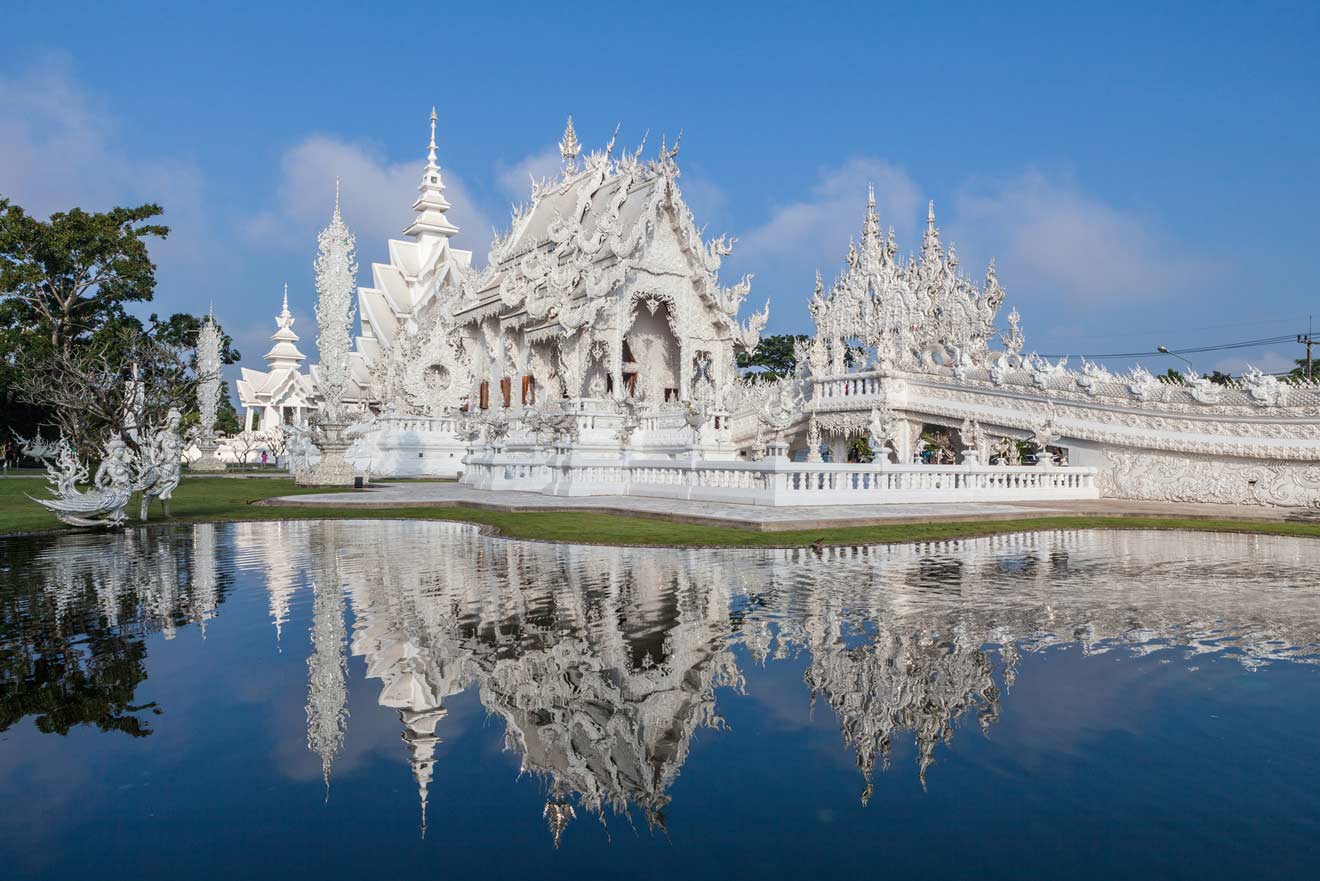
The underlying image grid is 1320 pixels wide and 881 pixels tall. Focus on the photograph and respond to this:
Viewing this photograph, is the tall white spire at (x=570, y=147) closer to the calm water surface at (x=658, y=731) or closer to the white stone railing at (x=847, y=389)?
the white stone railing at (x=847, y=389)

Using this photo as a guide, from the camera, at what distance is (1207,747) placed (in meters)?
4.14

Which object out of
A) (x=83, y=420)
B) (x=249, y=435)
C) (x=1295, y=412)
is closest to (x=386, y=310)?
(x=249, y=435)

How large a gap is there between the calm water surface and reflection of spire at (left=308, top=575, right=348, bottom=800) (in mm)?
30

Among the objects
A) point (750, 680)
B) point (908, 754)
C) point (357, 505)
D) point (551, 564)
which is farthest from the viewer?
point (357, 505)

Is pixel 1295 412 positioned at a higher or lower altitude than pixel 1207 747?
higher

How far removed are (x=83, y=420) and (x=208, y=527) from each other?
467 centimetres

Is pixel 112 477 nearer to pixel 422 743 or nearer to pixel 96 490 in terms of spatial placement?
pixel 96 490

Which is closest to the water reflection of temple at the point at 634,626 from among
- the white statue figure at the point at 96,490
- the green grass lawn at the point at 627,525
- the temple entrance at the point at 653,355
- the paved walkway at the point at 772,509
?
the green grass lawn at the point at 627,525

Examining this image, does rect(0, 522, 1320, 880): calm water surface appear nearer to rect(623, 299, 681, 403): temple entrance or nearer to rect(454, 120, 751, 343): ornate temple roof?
rect(454, 120, 751, 343): ornate temple roof

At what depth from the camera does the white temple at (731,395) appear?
20.4 metres

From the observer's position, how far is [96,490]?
14445 mm

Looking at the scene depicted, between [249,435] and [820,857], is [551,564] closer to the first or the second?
[820,857]

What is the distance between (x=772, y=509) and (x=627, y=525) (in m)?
2.68

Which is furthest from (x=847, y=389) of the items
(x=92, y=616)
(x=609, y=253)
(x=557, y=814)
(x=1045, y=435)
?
(x=557, y=814)
